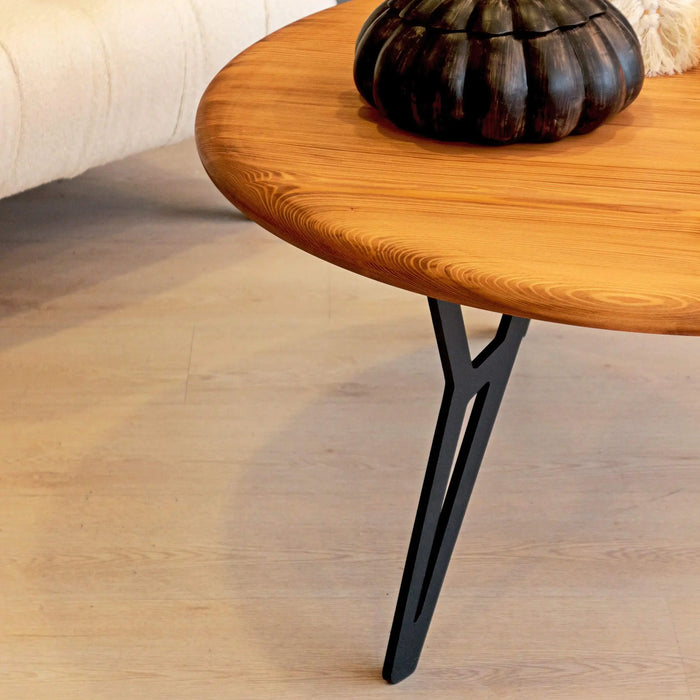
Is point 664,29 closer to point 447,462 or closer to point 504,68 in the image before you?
point 504,68

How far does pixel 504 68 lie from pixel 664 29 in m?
0.27

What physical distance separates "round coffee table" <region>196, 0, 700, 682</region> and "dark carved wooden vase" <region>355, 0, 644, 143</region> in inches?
1.0

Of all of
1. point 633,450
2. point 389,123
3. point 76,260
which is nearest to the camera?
point 389,123

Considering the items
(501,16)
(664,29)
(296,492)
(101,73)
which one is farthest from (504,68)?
(101,73)

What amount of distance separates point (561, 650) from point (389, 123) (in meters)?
0.52

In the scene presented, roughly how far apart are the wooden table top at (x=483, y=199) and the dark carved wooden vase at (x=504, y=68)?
0.03 meters

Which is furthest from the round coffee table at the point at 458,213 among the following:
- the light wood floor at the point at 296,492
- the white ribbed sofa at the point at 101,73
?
the white ribbed sofa at the point at 101,73

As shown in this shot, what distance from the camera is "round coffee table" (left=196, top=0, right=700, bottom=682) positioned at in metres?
0.59

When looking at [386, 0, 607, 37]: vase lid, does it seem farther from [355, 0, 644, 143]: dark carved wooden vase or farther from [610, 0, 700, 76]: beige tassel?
[610, 0, 700, 76]: beige tassel

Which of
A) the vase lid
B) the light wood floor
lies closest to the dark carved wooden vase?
the vase lid

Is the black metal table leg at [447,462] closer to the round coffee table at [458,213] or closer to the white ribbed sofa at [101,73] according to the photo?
the round coffee table at [458,213]

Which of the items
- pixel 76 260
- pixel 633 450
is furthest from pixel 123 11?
pixel 633 450

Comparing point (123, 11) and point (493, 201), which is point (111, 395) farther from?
point (493, 201)

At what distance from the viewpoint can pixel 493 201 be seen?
2.23 ft
